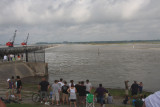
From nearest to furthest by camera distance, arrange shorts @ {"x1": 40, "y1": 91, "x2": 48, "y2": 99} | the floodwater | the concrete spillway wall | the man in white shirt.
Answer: the man in white shirt, shorts @ {"x1": 40, "y1": 91, "x2": 48, "y2": 99}, the floodwater, the concrete spillway wall

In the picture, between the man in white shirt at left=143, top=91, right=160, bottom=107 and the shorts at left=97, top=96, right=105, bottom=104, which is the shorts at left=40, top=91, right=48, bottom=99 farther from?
the man in white shirt at left=143, top=91, right=160, bottom=107

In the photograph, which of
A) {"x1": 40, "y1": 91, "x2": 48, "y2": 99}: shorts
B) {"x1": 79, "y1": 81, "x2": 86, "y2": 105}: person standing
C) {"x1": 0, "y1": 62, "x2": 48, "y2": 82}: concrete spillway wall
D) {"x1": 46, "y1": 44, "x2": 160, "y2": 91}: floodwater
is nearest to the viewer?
{"x1": 79, "y1": 81, "x2": 86, "y2": 105}: person standing

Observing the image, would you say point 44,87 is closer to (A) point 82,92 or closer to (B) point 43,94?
(B) point 43,94

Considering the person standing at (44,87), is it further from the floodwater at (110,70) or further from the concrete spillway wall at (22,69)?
the concrete spillway wall at (22,69)

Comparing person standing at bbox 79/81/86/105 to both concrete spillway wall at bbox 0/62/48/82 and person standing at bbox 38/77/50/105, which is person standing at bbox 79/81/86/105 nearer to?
person standing at bbox 38/77/50/105

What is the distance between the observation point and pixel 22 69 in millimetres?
26859

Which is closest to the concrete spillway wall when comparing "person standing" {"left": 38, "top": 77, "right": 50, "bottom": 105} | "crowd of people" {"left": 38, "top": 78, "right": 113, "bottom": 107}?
"person standing" {"left": 38, "top": 77, "right": 50, "bottom": 105}

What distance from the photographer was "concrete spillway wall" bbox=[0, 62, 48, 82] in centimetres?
2436

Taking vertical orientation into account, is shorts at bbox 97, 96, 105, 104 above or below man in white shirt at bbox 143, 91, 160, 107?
below

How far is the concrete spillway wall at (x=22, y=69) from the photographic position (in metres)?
24.4

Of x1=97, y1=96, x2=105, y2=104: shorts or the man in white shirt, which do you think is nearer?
the man in white shirt

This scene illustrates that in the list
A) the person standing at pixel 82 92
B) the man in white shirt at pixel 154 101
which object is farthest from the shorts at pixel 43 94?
the man in white shirt at pixel 154 101

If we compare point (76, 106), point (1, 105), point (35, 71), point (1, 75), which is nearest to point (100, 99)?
point (76, 106)

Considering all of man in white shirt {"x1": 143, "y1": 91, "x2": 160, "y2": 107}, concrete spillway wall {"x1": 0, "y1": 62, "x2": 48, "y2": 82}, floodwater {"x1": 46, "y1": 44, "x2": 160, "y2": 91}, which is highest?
man in white shirt {"x1": 143, "y1": 91, "x2": 160, "y2": 107}
